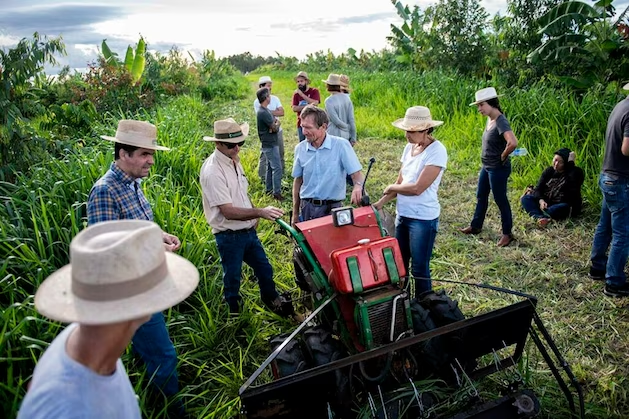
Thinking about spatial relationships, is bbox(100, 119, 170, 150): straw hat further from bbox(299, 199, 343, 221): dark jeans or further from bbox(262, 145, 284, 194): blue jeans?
bbox(262, 145, 284, 194): blue jeans

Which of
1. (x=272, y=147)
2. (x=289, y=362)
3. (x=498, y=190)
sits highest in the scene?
(x=272, y=147)

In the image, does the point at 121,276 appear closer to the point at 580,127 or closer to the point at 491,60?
the point at 580,127

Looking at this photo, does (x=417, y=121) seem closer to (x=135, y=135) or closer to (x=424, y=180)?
(x=424, y=180)

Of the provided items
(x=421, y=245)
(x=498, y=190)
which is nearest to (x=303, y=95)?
(x=498, y=190)

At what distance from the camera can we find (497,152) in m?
4.98

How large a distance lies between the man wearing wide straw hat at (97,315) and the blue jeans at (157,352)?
52.1 inches

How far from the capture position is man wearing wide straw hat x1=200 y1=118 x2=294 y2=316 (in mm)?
3463

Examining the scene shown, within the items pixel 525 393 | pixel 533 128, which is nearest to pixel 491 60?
pixel 533 128

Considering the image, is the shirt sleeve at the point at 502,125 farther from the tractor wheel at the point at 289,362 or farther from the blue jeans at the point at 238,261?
the tractor wheel at the point at 289,362

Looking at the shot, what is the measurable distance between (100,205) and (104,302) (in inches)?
57.3

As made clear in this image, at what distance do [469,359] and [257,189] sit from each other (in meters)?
4.97

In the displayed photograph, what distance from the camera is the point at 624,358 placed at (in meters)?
3.26

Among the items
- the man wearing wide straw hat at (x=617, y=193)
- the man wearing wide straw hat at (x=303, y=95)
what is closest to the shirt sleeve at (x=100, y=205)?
the man wearing wide straw hat at (x=617, y=193)

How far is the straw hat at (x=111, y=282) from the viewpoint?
4.16 feet
